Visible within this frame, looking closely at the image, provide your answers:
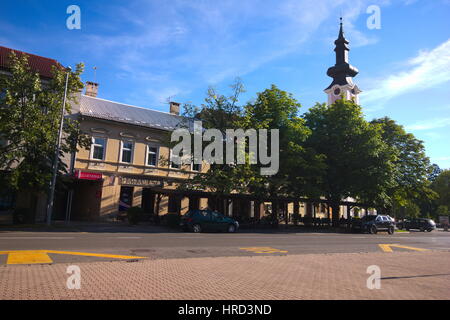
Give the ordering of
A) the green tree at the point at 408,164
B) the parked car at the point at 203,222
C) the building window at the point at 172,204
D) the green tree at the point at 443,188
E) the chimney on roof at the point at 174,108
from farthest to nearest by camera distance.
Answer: the green tree at the point at 443,188
the green tree at the point at 408,164
the chimney on roof at the point at 174,108
the building window at the point at 172,204
the parked car at the point at 203,222

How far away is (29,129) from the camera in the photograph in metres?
18.8

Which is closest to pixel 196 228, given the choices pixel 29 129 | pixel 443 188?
pixel 29 129

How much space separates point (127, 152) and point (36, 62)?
10458mm

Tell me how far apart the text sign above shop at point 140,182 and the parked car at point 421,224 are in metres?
Result: 34.1

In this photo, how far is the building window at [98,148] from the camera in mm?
26700

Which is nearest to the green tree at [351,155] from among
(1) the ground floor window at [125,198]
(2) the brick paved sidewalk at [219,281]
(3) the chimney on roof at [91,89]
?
(1) the ground floor window at [125,198]

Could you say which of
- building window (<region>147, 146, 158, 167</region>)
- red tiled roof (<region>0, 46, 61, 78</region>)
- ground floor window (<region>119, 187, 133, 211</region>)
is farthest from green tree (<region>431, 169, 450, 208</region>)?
red tiled roof (<region>0, 46, 61, 78</region>)

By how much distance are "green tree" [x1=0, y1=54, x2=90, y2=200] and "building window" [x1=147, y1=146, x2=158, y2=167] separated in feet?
26.7

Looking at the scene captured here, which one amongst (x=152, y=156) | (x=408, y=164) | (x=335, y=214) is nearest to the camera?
(x=152, y=156)

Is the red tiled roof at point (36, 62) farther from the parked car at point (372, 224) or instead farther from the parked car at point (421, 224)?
the parked car at point (421, 224)

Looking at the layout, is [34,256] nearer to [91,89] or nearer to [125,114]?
[125,114]

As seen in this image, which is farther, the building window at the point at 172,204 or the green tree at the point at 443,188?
the green tree at the point at 443,188

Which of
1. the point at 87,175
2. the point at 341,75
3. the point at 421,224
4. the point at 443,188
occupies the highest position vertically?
the point at 341,75

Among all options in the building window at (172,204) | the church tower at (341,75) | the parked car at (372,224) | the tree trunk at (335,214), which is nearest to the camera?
the parked car at (372,224)
